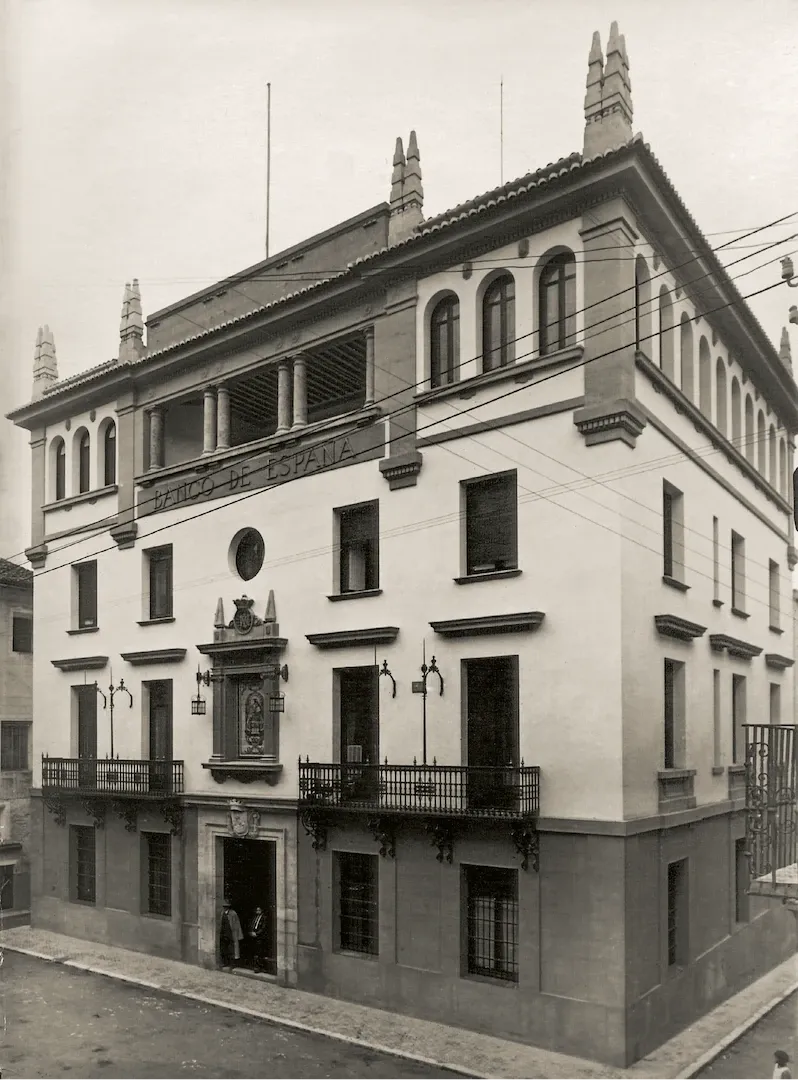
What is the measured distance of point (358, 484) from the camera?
2202 cm

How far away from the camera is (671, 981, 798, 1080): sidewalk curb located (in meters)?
17.1

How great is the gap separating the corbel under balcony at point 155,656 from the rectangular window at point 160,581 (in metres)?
0.95

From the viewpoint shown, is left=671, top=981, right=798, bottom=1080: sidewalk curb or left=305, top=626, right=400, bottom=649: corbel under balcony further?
left=305, top=626, right=400, bottom=649: corbel under balcony

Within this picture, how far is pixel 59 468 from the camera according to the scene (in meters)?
29.5

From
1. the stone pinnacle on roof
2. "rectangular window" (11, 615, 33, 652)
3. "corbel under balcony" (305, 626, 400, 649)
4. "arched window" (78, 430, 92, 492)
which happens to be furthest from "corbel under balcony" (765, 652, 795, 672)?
"rectangular window" (11, 615, 33, 652)

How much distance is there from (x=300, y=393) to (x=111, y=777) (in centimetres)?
1105

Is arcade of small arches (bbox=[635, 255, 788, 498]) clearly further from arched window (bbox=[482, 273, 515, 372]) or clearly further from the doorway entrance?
the doorway entrance

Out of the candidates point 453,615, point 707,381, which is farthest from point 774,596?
point 453,615

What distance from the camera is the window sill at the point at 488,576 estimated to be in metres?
19.2

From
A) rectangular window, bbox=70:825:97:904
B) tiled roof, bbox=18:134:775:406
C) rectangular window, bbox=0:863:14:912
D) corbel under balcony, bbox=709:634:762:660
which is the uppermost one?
tiled roof, bbox=18:134:775:406

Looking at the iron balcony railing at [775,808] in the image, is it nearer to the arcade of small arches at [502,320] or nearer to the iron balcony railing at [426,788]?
the iron balcony railing at [426,788]

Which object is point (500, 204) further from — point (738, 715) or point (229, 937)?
point (229, 937)

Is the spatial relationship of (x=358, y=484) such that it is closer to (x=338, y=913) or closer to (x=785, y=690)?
(x=338, y=913)

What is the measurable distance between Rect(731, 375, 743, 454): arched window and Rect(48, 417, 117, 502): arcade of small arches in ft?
51.9
